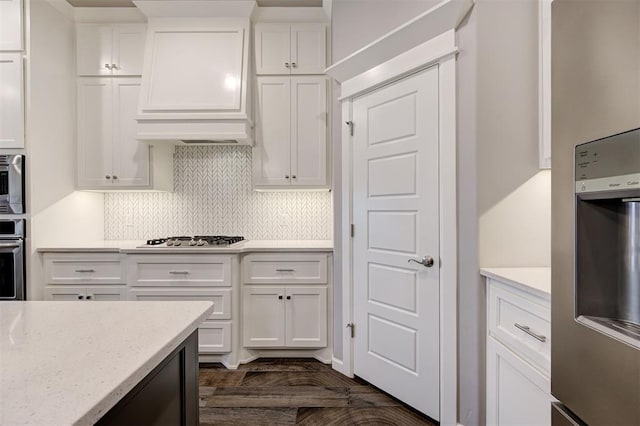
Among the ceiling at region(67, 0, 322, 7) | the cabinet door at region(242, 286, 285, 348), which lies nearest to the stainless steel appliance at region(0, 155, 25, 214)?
the ceiling at region(67, 0, 322, 7)

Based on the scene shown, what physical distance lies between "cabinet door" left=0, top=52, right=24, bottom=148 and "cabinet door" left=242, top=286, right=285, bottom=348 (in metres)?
2.06

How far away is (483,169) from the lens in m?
1.60

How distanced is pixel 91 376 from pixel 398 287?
5.63 feet

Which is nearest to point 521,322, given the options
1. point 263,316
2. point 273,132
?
point 263,316

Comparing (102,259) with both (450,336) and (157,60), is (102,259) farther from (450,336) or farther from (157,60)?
(450,336)

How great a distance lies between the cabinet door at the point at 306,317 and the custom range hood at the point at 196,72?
1.36 m

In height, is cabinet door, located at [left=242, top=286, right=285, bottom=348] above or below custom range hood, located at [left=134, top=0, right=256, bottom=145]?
below

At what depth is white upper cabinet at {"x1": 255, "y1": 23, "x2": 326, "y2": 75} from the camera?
2.75 metres

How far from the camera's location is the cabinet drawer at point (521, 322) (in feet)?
3.81

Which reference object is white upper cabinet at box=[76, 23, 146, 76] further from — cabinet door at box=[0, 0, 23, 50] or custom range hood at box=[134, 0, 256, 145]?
cabinet door at box=[0, 0, 23, 50]

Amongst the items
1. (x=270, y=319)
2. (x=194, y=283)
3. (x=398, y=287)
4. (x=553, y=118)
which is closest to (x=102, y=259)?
(x=194, y=283)

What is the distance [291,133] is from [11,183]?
2134 mm

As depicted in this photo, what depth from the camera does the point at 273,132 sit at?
9.13 feet

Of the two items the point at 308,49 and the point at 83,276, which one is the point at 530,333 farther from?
the point at 83,276
